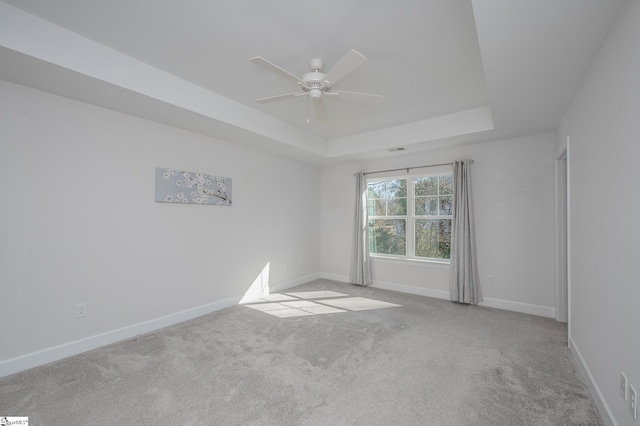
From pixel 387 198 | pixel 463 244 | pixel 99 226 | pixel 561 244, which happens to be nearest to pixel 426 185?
pixel 387 198

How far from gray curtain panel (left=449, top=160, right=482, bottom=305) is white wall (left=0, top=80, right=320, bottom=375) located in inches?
123

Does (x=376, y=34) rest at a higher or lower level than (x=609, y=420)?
higher

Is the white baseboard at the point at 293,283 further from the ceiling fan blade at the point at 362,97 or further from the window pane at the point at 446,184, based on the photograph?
the ceiling fan blade at the point at 362,97

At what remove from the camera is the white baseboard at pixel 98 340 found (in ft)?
7.49

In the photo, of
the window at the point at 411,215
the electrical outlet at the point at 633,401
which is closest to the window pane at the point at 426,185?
the window at the point at 411,215

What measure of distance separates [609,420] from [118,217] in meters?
4.16

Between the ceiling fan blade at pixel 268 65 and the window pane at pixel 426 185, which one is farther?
the window pane at pixel 426 185

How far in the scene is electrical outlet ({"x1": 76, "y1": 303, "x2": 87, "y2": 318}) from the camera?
2.62m

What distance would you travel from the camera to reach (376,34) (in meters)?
2.13

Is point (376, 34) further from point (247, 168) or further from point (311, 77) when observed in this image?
point (247, 168)

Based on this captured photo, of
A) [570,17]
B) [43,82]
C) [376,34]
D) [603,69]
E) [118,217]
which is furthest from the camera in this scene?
[118,217]

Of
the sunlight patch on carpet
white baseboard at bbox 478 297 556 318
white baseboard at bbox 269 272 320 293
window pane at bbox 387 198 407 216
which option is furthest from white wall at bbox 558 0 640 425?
white baseboard at bbox 269 272 320 293

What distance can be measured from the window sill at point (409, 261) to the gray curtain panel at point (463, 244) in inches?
9.1

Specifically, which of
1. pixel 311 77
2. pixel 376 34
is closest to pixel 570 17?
pixel 376 34
